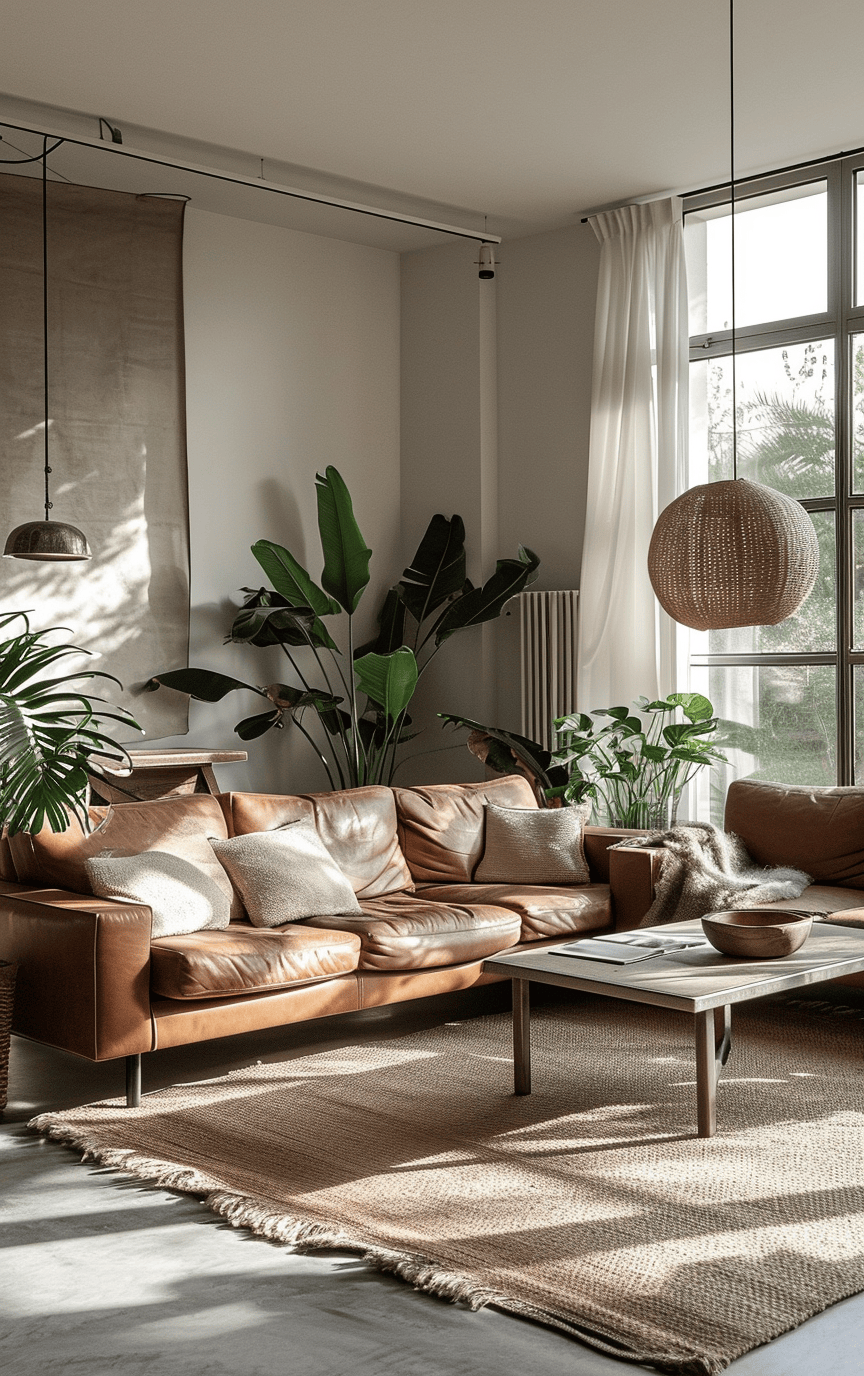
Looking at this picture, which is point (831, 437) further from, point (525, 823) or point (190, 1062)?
point (190, 1062)

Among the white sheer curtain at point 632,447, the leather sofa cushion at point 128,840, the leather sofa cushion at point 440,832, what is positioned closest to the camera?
the leather sofa cushion at point 128,840

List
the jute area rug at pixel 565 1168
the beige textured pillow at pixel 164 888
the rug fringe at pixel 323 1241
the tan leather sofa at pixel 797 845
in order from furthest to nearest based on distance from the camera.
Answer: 1. the tan leather sofa at pixel 797 845
2. the beige textured pillow at pixel 164 888
3. the jute area rug at pixel 565 1168
4. the rug fringe at pixel 323 1241

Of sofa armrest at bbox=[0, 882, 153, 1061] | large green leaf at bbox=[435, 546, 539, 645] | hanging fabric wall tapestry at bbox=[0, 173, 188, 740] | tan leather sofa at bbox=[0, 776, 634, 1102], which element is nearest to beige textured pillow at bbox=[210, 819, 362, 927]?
tan leather sofa at bbox=[0, 776, 634, 1102]

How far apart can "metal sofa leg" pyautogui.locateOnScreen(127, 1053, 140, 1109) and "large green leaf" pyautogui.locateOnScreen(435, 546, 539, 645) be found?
11.7 ft

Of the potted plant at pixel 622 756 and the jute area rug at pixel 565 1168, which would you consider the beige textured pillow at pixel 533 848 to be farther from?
the jute area rug at pixel 565 1168

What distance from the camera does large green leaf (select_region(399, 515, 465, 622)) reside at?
24.3 feet

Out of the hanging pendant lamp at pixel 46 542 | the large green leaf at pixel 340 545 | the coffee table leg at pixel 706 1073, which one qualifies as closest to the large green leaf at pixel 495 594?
the large green leaf at pixel 340 545

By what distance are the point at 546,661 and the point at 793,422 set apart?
5.72 ft

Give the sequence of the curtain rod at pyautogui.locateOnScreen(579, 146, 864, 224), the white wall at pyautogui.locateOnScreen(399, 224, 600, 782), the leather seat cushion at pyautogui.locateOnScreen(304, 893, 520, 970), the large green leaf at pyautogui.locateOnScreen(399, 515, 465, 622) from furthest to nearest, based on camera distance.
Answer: the large green leaf at pyautogui.locateOnScreen(399, 515, 465, 622) < the white wall at pyautogui.locateOnScreen(399, 224, 600, 782) < the curtain rod at pyautogui.locateOnScreen(579, 146, 864, 224) < the leather seat cushion at pyautogui.locateOnScreen(304, 893, 520, 970)

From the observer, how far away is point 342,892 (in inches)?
190

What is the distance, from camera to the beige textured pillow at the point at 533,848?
18.0 ft

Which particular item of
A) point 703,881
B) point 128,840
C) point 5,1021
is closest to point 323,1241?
point 5,1021

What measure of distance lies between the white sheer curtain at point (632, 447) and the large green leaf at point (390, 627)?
1077 mm

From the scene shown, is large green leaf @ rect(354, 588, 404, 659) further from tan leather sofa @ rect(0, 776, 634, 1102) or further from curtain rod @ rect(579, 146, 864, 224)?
curtain rod @ rect(579, 146, 864, 224)
